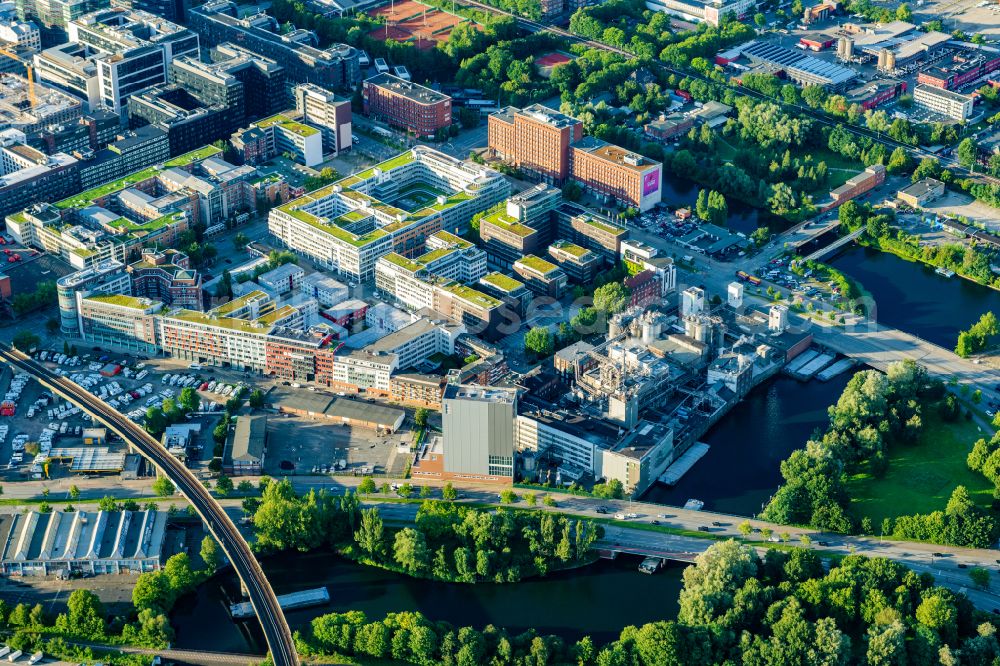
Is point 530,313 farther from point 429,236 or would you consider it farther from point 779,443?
point 779,443

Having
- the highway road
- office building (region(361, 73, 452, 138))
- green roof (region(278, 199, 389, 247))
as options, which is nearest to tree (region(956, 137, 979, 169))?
office building (region(361, 73, 452, 138))

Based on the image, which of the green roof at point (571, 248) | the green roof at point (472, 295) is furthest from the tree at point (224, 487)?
the green roof at point (571, 248)

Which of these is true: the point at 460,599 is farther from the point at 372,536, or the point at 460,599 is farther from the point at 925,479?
the point at 925,479

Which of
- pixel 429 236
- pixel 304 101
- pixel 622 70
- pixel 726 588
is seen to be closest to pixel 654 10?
pixel 622 70

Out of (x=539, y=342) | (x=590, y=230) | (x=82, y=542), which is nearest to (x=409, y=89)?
(x=590, y=230)

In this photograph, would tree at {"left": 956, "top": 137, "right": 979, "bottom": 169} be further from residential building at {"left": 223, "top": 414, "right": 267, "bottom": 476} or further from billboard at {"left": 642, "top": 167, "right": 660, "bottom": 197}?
residential building at {"left": 223, "top": 414, "right": 267, "bottom": 476}
